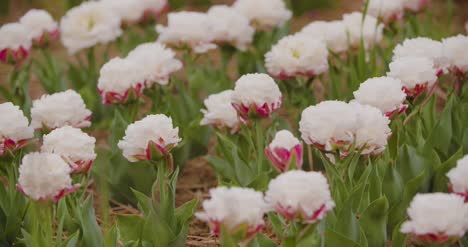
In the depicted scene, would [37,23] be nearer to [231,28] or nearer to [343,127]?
[231,28]

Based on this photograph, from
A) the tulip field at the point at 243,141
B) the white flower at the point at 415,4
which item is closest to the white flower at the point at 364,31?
the tulip field at the point at 243,141

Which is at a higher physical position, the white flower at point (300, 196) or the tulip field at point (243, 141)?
the white flower at point (300, 196)

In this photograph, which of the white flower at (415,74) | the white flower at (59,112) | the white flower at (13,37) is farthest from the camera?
the white flower at (13,37)

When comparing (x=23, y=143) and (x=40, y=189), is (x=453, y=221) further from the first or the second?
(x=23, y=143)

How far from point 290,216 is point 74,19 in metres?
1.36

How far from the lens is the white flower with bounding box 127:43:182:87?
64.1 inches

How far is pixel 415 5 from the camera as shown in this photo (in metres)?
1.98

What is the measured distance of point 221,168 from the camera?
1569 millimetres

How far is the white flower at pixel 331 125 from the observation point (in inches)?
41.9

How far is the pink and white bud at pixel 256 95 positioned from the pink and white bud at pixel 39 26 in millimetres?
987

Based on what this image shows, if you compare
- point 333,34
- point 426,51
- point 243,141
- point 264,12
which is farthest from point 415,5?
point 243,141

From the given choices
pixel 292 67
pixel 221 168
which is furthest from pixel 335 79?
pixel 221 168

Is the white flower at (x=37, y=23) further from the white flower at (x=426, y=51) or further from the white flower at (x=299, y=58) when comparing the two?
the white flower at (x=426, y=51)

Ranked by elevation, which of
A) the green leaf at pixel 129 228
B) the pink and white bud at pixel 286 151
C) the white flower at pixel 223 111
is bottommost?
the green leaf at pixel 129 228
